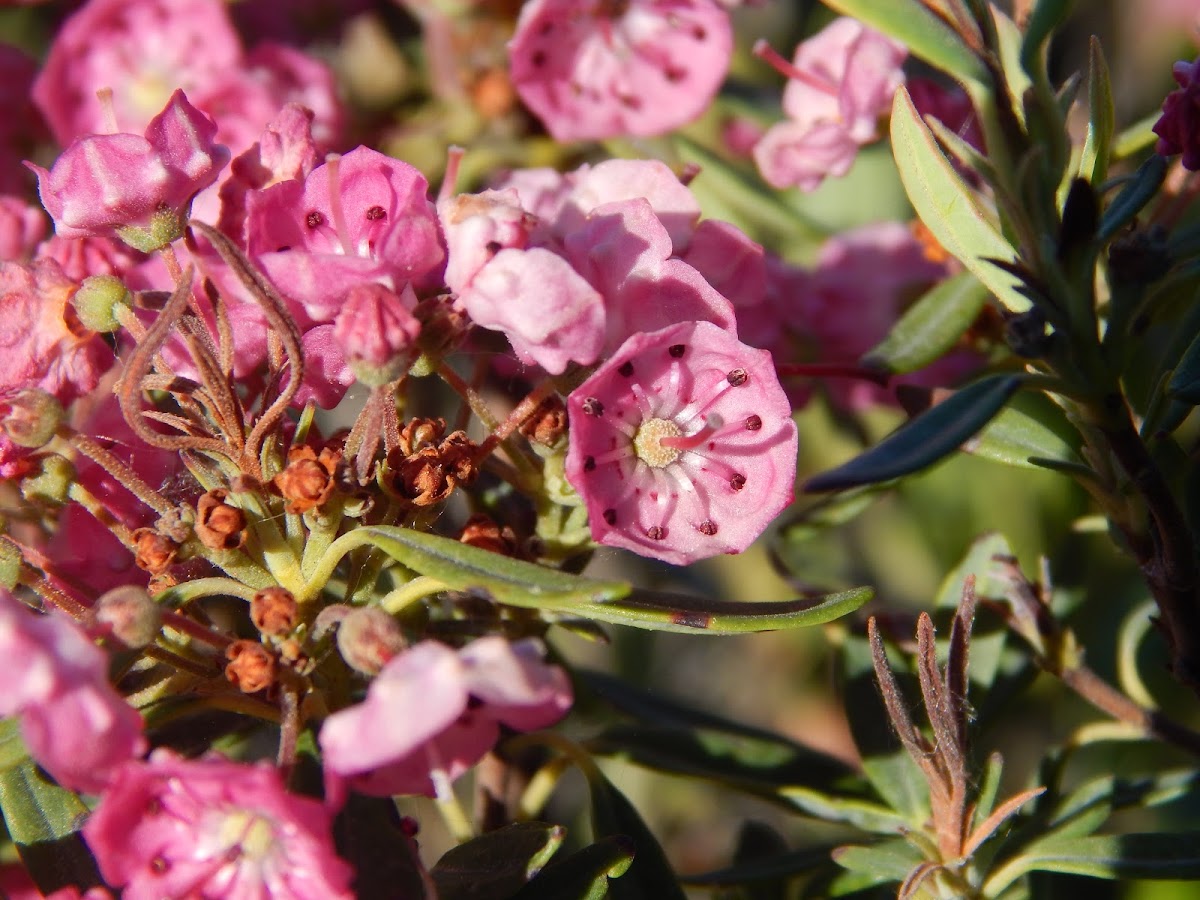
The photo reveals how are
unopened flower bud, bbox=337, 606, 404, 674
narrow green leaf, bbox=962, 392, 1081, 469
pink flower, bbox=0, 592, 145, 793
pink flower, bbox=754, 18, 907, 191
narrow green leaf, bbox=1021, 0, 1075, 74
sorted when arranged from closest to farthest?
pink flower, bbox=0, 592, 145, 793 < unopened flower bud, bbox=337, 606, 404, 674 < narrow green leaf, bbox=1021, 0, 1075, 74 < narrow green leaf, bbox=962, 392, 1081, 469 < pink flower, bbox=754, 18, 907, 191

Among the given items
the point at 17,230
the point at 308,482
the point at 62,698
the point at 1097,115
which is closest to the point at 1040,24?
the point at 1097,115

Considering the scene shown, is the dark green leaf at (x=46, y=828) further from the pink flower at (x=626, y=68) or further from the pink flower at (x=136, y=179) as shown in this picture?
the pink flower at (x=626, y=68)

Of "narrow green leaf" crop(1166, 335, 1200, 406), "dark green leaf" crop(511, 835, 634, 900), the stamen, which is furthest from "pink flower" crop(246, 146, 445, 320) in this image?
"narrow green leaf" crop(1166, 335, 1200, 406)

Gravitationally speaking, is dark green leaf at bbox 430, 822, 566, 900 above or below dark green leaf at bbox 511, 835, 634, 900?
above

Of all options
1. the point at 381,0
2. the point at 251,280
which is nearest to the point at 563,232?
the point at 251,280

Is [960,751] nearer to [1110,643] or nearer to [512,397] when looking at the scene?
[512,397]

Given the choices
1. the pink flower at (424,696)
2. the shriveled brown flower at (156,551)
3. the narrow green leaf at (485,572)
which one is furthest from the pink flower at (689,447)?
the shriveled brown flower at (156,551)

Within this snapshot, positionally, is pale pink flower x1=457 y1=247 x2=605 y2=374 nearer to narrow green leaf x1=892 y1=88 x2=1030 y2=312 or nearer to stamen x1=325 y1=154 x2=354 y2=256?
stamen x1=325 y1=154 x2=354 y2=256

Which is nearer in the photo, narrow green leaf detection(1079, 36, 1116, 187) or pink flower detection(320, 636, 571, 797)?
pink flower detection(320, 636, 571, 797)
